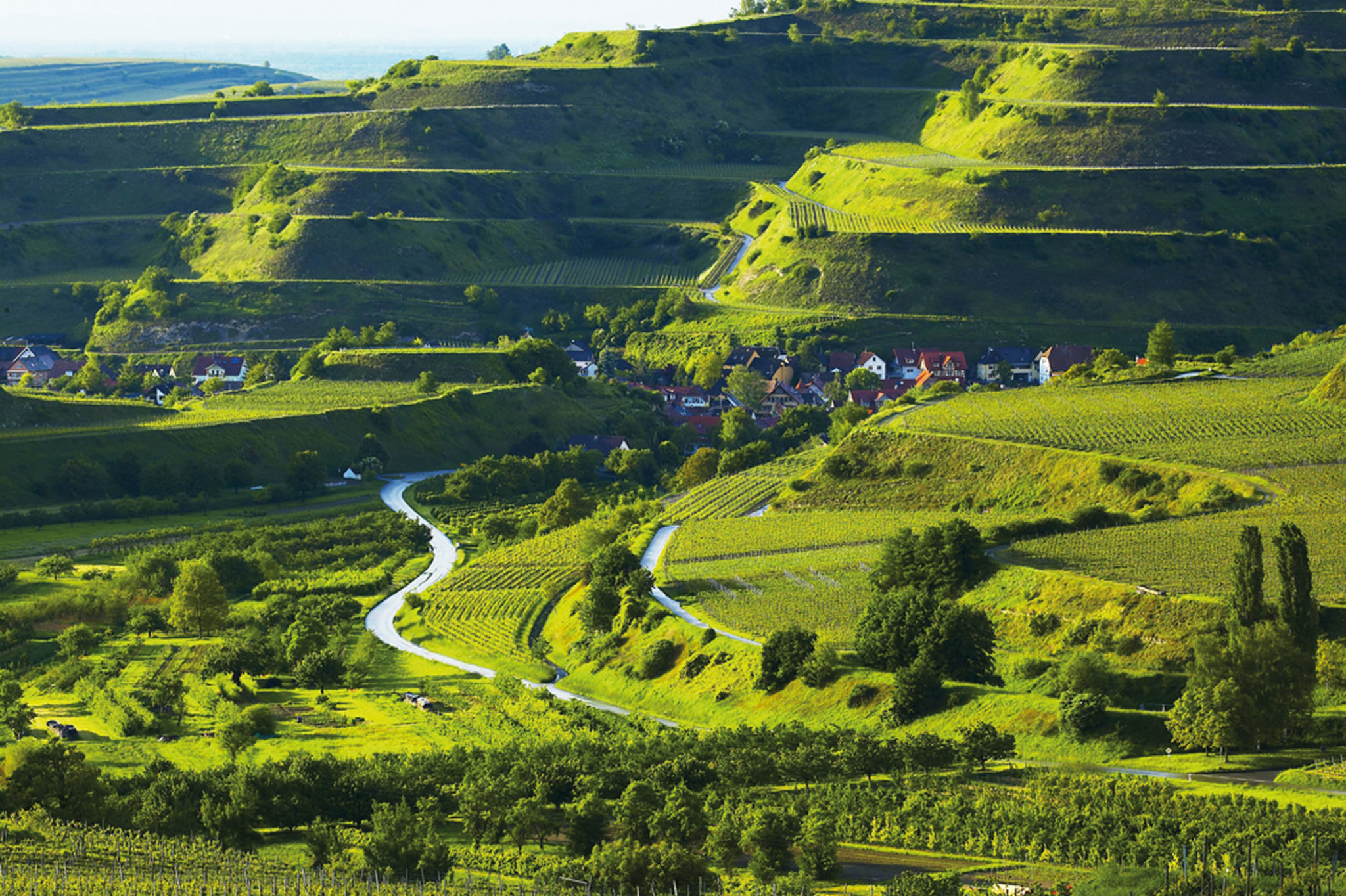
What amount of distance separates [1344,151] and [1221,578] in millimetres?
142609

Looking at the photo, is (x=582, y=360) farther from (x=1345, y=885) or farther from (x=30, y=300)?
(x=1345, y=885)

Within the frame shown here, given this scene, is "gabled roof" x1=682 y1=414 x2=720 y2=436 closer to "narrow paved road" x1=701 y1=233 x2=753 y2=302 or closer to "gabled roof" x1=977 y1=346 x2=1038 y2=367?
"gabled roof" x1=977 y1=346 x2=1038 y2=367

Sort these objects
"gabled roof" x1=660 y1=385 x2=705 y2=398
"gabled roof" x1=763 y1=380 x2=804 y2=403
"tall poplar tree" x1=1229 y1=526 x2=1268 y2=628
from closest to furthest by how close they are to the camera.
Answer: "tall poplar tree" x1=1229 y1=526 x2=1268 y2=628, "gabled roof" x1=763 y1=380 x2=804 y2=403, "gabled roof" x1=660 y1=385 x2=705 y2=398

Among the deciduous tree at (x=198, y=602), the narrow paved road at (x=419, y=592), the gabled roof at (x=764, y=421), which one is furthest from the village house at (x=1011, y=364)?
the deciduous tree at (x=198, y=602)

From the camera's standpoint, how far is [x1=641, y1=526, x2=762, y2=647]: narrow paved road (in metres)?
75.7

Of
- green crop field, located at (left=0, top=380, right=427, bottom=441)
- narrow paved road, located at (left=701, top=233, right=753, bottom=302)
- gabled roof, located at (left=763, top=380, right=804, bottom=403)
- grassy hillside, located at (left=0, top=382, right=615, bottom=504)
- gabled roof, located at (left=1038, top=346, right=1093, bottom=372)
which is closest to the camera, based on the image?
grassy hillside, located at (left=0, top=382, right=615, bottom=504)

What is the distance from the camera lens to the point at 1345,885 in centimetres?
4144

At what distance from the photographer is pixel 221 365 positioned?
167 metres

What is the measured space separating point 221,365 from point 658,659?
10279 centimetres

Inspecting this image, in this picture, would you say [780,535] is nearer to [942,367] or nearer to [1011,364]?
[942,367]

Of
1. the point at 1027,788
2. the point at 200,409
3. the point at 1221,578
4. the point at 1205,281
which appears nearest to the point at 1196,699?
the point at 1027,788

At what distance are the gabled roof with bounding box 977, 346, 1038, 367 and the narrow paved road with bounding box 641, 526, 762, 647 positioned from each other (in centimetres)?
6639

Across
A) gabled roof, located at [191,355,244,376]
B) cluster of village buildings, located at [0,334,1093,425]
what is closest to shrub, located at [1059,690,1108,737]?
cluster of village buildings, located at [0,334,1093,425]

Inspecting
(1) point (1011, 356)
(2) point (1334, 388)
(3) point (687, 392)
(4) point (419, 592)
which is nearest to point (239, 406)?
(3) point (687, 392)
